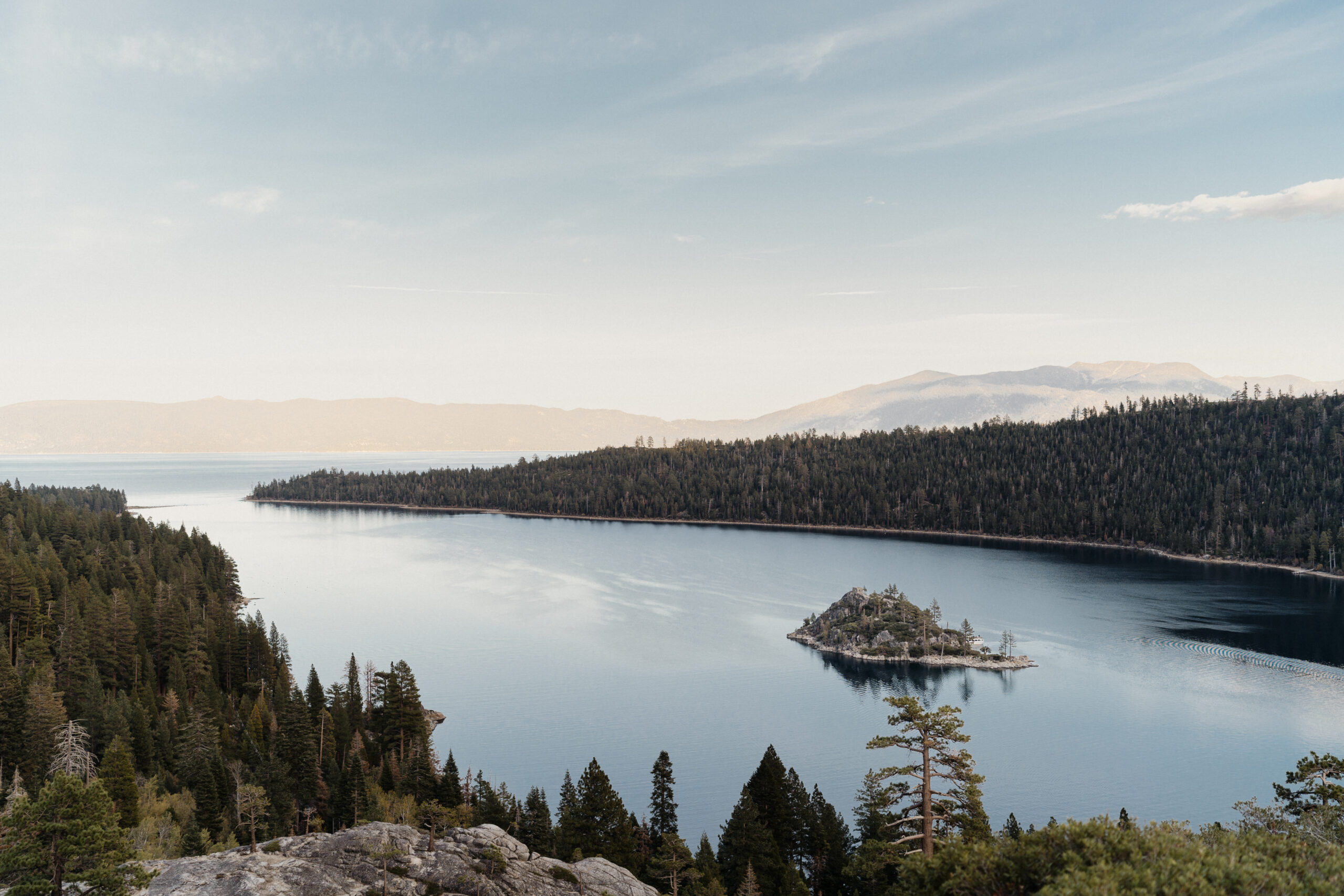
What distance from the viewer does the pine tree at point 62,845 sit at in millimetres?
24344

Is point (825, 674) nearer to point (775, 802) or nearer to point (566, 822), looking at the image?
point (775, 802)

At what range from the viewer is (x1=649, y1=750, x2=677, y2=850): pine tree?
52.8 meters

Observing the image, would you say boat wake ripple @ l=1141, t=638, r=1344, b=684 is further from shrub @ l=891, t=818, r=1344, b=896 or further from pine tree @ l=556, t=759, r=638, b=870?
Result: shrub @ l=891, t=818, r=1344, b=896

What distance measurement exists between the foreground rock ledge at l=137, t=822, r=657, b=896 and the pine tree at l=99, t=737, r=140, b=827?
15.9 meters

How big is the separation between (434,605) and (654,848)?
92.7 meters

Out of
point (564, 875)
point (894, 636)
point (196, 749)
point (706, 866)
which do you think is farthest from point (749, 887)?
point (894, 636)

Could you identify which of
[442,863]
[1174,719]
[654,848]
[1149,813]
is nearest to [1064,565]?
[1174,719]

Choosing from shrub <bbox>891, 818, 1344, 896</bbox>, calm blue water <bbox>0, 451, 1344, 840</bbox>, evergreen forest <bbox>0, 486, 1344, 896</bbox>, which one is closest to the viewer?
shrub <bbox>891, 818, 1344, 896</bbox>

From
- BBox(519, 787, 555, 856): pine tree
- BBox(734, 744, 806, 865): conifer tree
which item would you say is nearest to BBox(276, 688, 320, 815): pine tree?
BBox(519, 787, 555, 856): pine tree

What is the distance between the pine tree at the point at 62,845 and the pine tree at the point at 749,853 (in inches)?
1205

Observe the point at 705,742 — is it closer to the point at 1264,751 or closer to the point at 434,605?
the point at 1264,751

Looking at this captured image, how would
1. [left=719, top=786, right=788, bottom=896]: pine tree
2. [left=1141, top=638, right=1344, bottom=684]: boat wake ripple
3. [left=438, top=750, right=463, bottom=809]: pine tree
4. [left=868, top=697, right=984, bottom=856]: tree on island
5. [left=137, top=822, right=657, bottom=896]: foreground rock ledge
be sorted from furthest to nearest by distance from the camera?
[left=1141, top=638, right=1344, bottom=684]: boat wake ripple, [left=438, top=750, right=463, bottom=809]: pine tree, [left=719, top=786, right=788, bottom=896]: pine tree, [left=137, top=822, right=657, bottom=896]: foreground rock ledge, [left=868, top=697, right=984, bottom=856]: tree on island

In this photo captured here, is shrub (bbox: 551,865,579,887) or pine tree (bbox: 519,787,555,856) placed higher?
shrub (bbox: 551,865,579,887)

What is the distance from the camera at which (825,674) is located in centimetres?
9206
